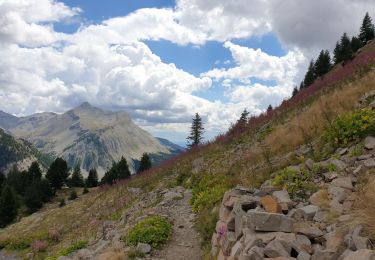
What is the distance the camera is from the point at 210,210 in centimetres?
1366

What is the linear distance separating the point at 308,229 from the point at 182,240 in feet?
20.8

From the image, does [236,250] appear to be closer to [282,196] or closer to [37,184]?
[282,196]

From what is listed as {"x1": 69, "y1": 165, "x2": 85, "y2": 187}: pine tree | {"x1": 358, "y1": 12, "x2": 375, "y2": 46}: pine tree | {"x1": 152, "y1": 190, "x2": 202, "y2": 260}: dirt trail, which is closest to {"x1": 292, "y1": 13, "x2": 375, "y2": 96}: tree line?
{"x1": 358, "y1": 12, "x2": 375, "y2": 46}: pine tree

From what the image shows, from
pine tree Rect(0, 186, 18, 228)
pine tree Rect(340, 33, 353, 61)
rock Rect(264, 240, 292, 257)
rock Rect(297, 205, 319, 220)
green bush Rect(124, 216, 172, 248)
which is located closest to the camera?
rock Rect(264, 240, 292, 257)

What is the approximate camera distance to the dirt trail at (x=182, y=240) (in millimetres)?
11891

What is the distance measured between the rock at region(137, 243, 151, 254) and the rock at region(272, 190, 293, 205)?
4847 millimetres

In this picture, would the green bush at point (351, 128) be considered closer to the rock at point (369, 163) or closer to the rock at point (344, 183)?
the rock at point (369, 163)

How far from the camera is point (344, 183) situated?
340 inches

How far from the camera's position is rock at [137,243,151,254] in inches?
479

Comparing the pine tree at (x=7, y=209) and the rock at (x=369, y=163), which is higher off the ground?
the rock at (x=369, y=163)

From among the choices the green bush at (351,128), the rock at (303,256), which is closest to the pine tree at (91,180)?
the green bush at (351,128)

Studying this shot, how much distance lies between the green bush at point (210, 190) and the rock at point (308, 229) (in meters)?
6.07

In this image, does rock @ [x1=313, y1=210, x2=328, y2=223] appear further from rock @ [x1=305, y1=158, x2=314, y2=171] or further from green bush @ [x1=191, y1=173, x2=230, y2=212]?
green bush @ [x1=191, y1=173, x2=230, y2=212]

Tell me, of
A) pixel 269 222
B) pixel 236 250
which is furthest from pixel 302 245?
pixel 236 250
